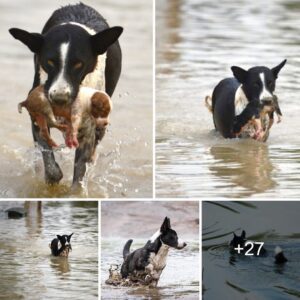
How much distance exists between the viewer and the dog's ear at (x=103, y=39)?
6583 mm

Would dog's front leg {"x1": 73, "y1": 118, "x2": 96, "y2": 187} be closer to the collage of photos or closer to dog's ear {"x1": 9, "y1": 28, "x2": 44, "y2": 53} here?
the collage of photos

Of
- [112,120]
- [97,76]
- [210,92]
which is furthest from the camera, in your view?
[210,92]

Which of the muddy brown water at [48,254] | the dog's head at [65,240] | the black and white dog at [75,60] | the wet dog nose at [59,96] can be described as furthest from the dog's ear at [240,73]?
the dog's head at [65,240]

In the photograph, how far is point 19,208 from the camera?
266 inches

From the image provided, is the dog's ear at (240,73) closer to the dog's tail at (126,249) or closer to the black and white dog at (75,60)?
the black and white dog at (75,60)

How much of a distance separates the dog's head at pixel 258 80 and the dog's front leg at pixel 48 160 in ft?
3.85

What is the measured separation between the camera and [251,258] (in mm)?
6785

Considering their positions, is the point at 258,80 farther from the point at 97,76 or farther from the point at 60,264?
the point at 60,264

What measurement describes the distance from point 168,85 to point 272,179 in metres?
0.82

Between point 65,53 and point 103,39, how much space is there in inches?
9.2

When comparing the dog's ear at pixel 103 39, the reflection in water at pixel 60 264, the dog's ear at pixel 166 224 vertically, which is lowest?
the reflection in water at pixel 60 264

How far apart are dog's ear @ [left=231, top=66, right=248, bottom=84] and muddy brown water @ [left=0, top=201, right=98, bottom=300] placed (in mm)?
1112

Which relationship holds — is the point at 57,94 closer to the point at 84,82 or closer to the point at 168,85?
the point at 84,82

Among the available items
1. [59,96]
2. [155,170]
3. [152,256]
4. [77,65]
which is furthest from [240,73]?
[152,256]
